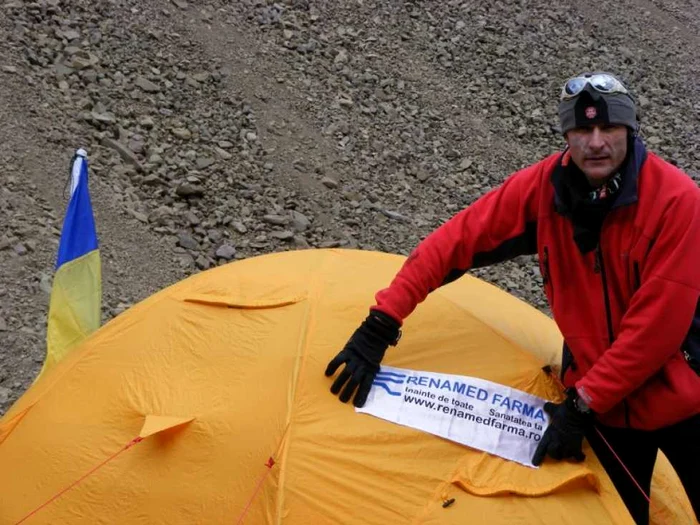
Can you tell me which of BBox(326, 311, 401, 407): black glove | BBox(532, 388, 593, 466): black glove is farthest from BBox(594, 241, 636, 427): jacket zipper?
BBox(326, 311, 401, 407): black glove

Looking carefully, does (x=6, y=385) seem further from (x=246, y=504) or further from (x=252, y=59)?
(x=252, y=59)

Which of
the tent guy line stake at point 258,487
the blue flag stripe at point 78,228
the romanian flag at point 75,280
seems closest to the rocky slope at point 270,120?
the romanian flag at point 75,280

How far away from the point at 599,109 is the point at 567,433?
53.5 inches

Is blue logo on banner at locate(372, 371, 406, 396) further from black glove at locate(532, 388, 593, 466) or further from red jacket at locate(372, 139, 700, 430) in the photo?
black glove at locate(532, 388, 593, 466)

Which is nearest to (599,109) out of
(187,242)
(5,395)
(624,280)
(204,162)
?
(624,280)

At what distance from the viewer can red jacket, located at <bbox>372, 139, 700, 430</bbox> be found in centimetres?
358

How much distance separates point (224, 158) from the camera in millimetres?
9945

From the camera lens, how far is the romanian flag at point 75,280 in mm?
5164

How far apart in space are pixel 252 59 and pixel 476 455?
8.81 m

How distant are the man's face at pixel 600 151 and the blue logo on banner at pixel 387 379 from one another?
1.24 meters

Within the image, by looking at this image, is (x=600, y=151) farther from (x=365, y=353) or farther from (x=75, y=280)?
(x=75, y=280)

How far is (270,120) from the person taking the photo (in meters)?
11.0

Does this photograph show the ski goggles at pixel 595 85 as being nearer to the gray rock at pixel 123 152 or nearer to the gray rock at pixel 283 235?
the gray rock at pixel 283 235

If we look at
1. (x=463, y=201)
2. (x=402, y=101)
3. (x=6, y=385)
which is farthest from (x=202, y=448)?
(x=402, y=101)
